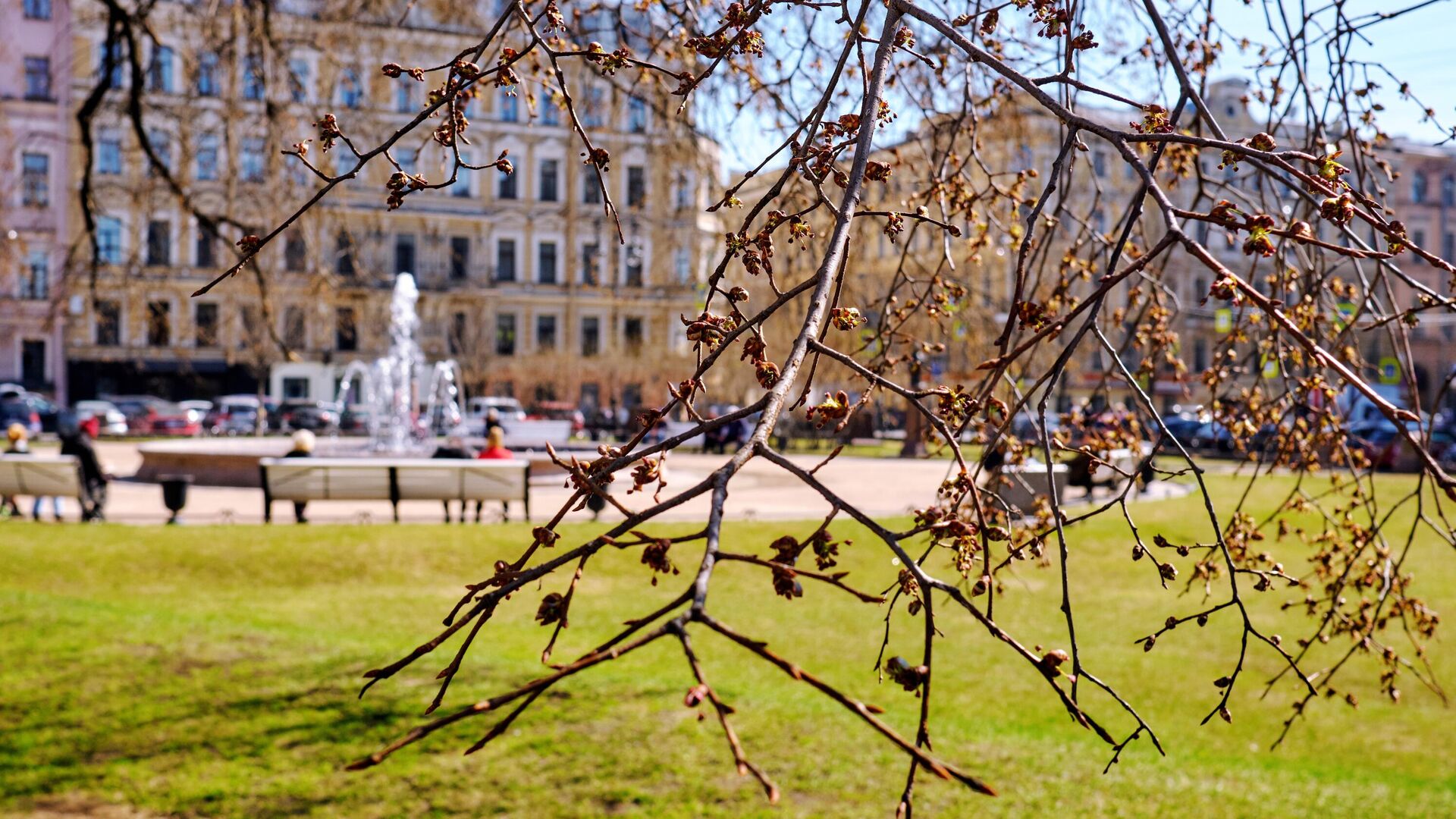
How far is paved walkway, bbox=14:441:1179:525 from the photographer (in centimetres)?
1642

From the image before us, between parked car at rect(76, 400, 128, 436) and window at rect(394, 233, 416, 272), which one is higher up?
window at rect(394, 233, 416, 272)

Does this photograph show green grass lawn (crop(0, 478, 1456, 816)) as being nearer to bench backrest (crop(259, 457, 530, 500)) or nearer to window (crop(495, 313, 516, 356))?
bench backrest (crop(259, 457, 530, 500))

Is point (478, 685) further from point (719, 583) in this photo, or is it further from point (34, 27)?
point (34, 27)

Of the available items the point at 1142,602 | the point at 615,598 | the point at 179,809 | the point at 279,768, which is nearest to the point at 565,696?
the point at 279,768

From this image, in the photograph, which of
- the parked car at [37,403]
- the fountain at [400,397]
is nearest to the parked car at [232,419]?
the parked car at [37,403]

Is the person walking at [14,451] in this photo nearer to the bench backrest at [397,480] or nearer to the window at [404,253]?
the bench backrest at [397,480]

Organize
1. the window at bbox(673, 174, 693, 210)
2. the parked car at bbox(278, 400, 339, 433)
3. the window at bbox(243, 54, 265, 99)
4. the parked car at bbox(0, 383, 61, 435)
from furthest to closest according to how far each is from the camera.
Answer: the parked car at bbox(278, 400, 339, 433) < the parked car at bbox(0, 383, 61, 435) < the window at bbox(673, 174, 693, 210) < the window at bbox(243, 54, 265, 99)

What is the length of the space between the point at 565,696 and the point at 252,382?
43.2 metres

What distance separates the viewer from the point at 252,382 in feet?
159

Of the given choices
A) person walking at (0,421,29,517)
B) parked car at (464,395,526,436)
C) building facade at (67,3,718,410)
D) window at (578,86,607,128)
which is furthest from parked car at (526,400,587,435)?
window at (578,86,607,128)

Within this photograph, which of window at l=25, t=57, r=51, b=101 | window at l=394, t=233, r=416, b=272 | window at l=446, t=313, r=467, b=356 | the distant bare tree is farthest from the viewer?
window at l=446, t=313, r=467, b=356

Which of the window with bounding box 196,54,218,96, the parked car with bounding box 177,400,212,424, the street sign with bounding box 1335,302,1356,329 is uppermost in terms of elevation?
the window with bounding box 196,54,218,96

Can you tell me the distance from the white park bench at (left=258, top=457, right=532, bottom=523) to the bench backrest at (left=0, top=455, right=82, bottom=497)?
2.15m

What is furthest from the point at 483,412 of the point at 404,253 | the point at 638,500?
the point at 638,500
